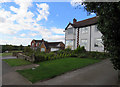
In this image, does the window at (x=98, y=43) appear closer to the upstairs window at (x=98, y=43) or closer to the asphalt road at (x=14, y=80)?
the upstairs window at (x=98, y=43)

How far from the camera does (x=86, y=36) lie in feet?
57.1

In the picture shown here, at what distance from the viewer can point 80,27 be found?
61.2ft

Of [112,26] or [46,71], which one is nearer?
[112,26]

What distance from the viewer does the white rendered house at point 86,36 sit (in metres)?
15.5

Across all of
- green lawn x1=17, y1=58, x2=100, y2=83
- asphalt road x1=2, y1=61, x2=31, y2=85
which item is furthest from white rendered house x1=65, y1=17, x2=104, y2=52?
asphalt road x1=2, y1=61, x2=31, y2=85

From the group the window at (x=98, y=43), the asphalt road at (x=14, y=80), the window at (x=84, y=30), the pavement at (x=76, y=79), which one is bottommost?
the asphalt road at (x=14, y=80)

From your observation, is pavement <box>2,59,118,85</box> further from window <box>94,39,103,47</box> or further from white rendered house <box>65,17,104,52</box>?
window <box>94,39,103,47</box>

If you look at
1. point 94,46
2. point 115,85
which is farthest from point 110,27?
point 94,46

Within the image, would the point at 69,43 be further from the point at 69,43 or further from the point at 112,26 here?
the point at 112,26

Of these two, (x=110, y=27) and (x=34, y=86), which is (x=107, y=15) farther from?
(x=34, y=86)

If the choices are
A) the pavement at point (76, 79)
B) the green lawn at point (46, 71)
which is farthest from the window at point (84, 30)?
the pavement at point (76, 79)

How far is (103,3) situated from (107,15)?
0.76 m

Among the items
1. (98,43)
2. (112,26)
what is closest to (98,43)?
(98,43)

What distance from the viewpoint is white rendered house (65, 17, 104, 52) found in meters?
15.5
